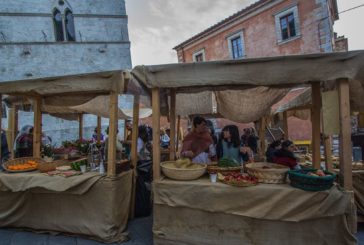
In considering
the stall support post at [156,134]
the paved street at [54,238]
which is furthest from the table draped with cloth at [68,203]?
the stall support post at [156,134]

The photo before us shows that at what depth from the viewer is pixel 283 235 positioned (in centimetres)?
300

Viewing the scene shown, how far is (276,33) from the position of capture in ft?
51.4

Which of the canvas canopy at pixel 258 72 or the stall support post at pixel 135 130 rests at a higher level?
the canvas canopy at pixel 258 72

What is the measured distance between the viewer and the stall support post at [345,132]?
2.92 m

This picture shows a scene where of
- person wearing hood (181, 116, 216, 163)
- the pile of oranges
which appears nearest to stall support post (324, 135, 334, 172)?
person wearing hood (181, 116, 216, 163)

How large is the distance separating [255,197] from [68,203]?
2.75 metres

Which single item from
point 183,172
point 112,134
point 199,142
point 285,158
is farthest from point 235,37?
Answer: point 183,172

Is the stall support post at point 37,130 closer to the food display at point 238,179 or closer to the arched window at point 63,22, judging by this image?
the food display at point 238,179

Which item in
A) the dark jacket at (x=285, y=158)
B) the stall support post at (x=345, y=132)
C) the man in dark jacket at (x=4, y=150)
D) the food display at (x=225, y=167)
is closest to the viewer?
the stall support post at (x=345, y=132)

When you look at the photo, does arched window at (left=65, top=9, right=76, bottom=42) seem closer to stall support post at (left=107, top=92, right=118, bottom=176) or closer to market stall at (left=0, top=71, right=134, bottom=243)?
market stall at (left=0, top=71, right=134, bottom=243)

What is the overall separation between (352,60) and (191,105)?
4.26 metres

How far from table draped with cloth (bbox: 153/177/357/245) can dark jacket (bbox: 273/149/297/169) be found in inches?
40.0

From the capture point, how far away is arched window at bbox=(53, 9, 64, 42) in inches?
650

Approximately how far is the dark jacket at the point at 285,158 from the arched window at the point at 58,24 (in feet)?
55.2
